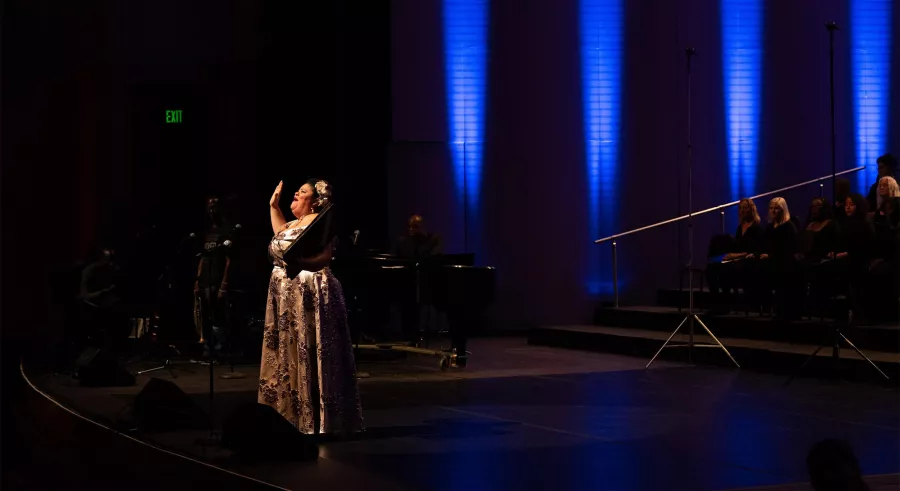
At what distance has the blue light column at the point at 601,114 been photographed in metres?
13.9

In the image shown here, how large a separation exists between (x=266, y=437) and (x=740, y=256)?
6.25 m

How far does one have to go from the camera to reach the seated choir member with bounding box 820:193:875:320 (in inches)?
338

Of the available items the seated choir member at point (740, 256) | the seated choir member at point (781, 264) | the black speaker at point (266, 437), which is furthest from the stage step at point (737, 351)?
the black speaker at point (266, 437)

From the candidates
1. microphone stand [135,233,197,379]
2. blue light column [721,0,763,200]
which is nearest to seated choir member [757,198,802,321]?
blue light column [721,0,763,200]

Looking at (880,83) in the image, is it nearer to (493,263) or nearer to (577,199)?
(577,199)

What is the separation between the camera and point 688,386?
28.9 ft

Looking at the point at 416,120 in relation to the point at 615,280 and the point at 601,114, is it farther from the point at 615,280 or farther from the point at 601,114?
the point at 615,280

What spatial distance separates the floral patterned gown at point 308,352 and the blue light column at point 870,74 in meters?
8.97

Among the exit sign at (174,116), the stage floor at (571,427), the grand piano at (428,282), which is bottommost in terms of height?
the stage floor at (571,427)

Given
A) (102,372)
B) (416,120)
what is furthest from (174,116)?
(102,372)

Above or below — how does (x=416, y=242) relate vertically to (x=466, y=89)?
below

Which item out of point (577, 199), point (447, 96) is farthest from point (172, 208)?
point (577, 199)

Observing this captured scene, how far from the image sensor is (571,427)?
275 inches

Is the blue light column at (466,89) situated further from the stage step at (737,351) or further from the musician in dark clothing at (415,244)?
the stage step at (737,351)
